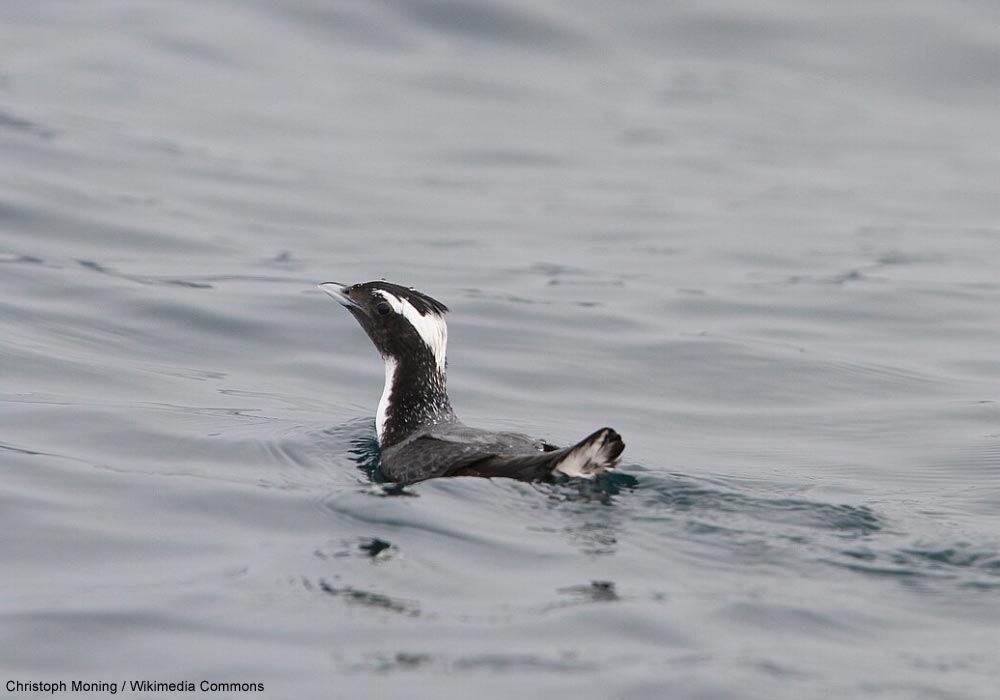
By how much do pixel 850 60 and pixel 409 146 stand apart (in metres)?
8.34

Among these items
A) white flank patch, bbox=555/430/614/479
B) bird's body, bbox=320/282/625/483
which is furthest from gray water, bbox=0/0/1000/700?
bird's body, bbox=320/282/625/483

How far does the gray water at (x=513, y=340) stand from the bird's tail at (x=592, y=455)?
0.15 metres

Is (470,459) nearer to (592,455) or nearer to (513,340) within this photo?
(592,455)

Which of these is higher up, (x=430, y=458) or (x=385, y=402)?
(x=385, y=402)

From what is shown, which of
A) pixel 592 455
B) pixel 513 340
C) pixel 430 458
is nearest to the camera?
pixel 592 455

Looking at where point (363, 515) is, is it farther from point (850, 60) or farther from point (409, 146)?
point (850, 60)

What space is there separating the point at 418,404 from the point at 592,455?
2025mm

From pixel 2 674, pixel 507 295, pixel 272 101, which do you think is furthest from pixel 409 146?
pixel 2 674

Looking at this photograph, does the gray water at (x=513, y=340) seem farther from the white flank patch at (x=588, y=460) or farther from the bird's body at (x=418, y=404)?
the bird's body at (x=418, y=404)

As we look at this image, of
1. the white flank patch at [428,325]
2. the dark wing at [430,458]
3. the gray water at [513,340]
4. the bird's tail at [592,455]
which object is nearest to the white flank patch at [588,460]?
the bird's tail at [592,455]

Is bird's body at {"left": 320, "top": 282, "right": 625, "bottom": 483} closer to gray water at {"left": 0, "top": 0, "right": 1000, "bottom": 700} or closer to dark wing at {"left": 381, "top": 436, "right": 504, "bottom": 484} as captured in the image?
dark wing at {"left": 381, "top": 436, "right": 504, "bottom": 484}

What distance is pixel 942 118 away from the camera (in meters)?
23.7

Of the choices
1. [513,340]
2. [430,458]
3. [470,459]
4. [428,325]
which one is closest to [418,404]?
[428,325]

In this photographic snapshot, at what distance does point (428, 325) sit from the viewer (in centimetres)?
921
